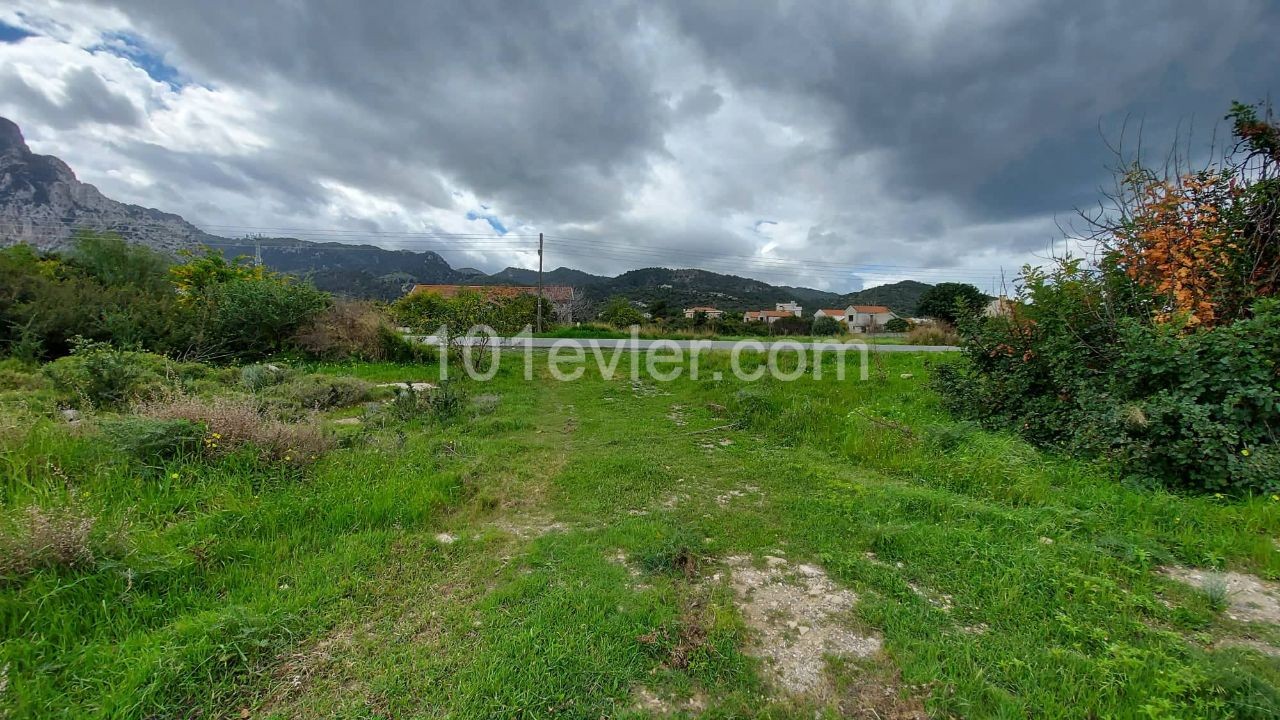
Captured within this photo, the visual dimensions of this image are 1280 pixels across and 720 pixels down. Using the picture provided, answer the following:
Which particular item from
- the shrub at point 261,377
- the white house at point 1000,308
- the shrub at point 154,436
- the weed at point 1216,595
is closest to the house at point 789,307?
the white house at point 1000,308

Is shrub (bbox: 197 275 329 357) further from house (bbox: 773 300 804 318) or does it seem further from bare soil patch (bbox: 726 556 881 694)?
house (bbox: 773 300 804 318)

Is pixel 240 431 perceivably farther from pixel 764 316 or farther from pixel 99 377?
pixel 764 316

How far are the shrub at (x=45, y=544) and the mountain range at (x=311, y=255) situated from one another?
13.1 metres

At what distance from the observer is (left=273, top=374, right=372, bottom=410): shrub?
6.13 m

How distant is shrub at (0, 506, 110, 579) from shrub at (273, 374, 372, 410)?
3.48 m

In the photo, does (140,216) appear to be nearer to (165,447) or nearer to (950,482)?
(165,447)

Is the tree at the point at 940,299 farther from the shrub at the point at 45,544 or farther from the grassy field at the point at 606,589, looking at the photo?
the shrub at the point at 45,544

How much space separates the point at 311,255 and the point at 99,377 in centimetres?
5865

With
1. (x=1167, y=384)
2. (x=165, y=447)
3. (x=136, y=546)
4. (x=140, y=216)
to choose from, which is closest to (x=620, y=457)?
(x=136, y=546)

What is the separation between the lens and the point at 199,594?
2328 millimetres

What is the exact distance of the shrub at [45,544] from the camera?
2.12 m

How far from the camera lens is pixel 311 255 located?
168 ft

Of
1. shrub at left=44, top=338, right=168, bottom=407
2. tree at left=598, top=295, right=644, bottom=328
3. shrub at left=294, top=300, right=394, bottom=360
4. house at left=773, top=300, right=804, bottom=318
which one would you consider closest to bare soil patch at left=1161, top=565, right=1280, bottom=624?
shrub at left=44, top=338, right=168, bottom=407

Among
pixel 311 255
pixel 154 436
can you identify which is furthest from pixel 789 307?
pixel 154 436
